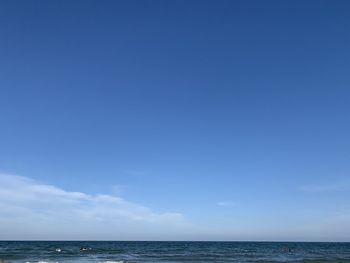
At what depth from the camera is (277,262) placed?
51031 mm

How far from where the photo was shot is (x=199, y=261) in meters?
51.6

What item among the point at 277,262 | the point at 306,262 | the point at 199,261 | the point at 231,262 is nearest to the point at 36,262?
the point at 199,261

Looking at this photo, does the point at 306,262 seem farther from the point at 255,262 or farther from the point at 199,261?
the point at 199,261

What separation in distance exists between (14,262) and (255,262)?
26.9 metres

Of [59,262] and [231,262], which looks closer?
[59,262]

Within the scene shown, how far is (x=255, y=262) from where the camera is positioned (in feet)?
167

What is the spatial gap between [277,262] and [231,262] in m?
5.40

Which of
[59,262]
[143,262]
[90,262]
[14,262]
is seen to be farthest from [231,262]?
[14,262]

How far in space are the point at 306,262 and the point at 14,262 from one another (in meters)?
33.5

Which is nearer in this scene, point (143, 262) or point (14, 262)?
point (14, 262)

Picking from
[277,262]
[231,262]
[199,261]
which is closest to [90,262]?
[199,261]

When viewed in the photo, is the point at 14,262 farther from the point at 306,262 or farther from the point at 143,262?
the point at 306,262

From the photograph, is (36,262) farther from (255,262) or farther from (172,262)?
(255,262)

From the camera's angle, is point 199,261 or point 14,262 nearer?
point 14,262
